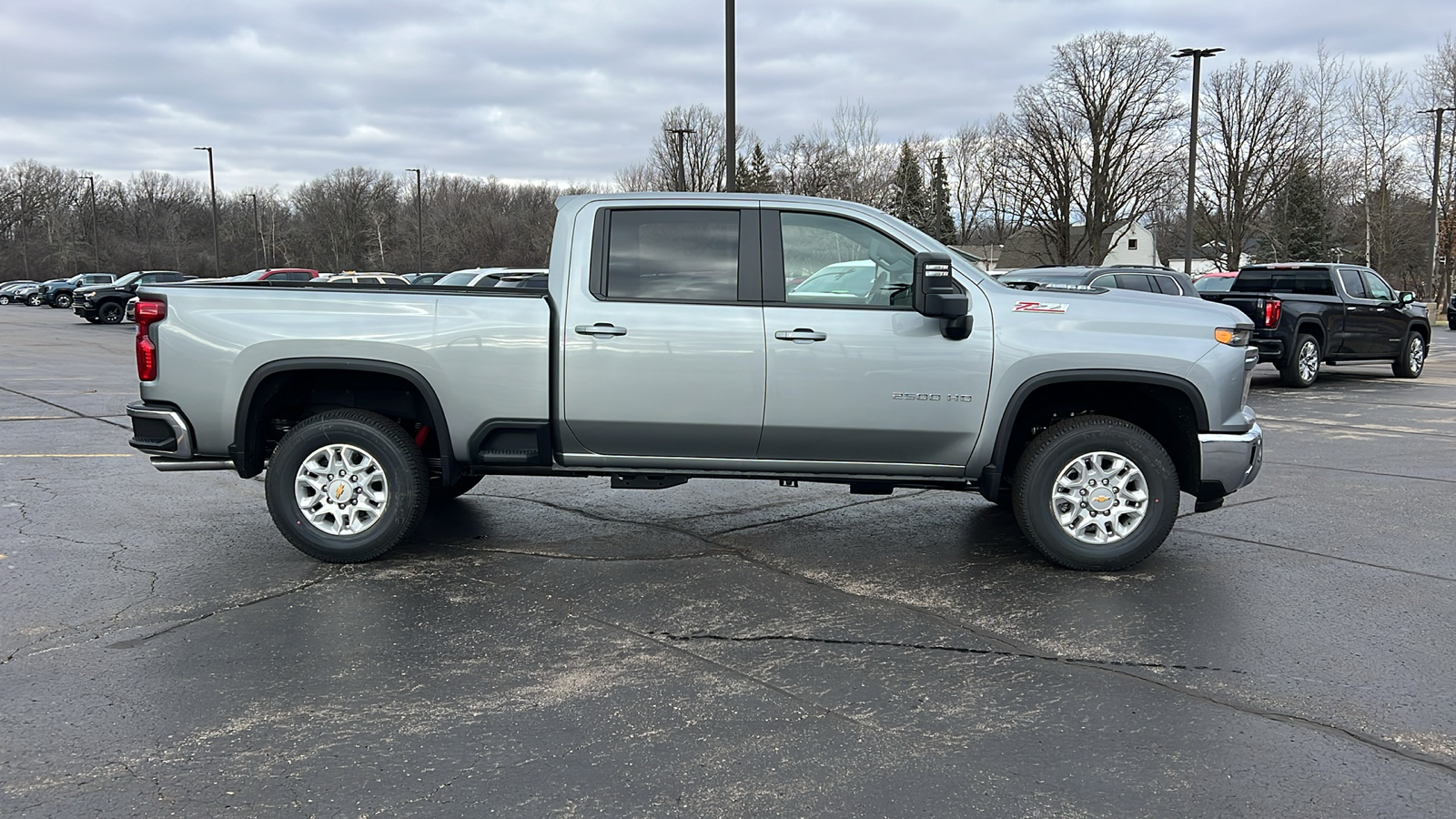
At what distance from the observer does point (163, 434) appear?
571 centimetres

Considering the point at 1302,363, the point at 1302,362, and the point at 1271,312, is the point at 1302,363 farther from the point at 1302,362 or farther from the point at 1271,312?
the point at 1271,312

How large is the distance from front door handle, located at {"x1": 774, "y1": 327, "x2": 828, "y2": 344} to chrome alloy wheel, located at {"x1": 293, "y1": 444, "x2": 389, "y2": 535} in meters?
2.24

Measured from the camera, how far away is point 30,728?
3643mm

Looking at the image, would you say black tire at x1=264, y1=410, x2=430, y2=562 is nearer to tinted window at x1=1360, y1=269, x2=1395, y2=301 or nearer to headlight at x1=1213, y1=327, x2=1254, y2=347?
headlight at x1=1213, y1=327, x2=1254, y2=347

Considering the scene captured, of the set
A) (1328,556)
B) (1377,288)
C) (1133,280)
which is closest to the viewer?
(1328,556)

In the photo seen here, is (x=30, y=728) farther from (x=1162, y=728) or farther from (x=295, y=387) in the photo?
(x=1162, y=728)

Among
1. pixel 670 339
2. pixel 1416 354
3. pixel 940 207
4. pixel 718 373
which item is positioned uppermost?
pixel 940 207

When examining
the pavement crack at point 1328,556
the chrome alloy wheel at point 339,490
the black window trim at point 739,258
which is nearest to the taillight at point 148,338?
the chrome alloy wheel at point 339,490

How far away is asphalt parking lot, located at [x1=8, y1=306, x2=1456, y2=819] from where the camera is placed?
3252mm

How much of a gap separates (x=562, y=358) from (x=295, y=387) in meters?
1.56

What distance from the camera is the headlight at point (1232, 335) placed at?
559 cm

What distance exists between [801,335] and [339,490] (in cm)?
259

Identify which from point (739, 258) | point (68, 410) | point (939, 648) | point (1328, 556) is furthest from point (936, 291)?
point (68, 410)

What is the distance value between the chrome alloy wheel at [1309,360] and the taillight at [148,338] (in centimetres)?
1534
